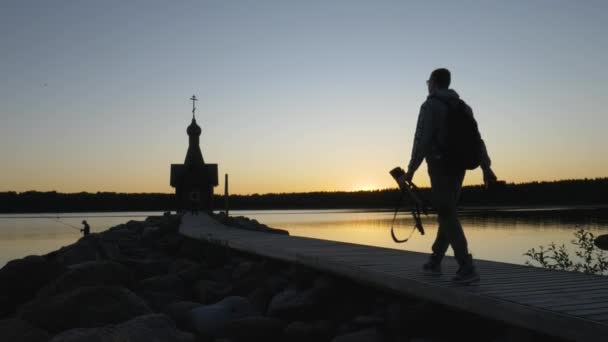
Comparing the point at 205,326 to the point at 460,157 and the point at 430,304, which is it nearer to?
the point at 430,304

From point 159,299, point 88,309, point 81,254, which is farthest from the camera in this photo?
point 81,254

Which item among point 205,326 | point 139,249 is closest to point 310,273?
point 205,326

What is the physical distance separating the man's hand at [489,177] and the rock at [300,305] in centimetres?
323

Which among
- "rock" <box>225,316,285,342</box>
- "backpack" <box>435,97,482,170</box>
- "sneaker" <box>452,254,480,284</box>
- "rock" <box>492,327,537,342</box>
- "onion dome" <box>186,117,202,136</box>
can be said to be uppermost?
"onion dome" <box>186,117,202,136</box>

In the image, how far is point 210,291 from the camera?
33.0 feet

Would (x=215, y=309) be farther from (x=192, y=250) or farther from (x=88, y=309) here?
(x=192, y=250)

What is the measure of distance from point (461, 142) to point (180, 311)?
510cm

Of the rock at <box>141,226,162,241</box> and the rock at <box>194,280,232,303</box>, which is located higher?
the rock at <box>141,226,162,241</box>

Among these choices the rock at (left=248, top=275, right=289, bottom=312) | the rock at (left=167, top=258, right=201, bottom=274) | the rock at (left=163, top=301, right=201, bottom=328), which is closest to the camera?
the rock at (left=163, top=301, right=201, bottom=328)

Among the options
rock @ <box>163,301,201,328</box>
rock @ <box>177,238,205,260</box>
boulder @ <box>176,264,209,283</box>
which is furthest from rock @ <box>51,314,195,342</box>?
rock @ <box>177,238,205,260</box>

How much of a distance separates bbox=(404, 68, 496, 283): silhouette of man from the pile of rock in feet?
3.30

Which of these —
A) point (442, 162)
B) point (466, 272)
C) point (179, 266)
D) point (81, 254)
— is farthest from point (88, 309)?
point (81, 254)

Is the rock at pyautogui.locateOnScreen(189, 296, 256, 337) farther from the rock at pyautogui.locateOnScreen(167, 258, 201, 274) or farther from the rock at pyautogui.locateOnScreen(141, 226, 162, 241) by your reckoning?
the rock at pyautogui.locateOnScreen(141, 226, 162, 241)

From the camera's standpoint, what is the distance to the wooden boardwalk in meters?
4.45
